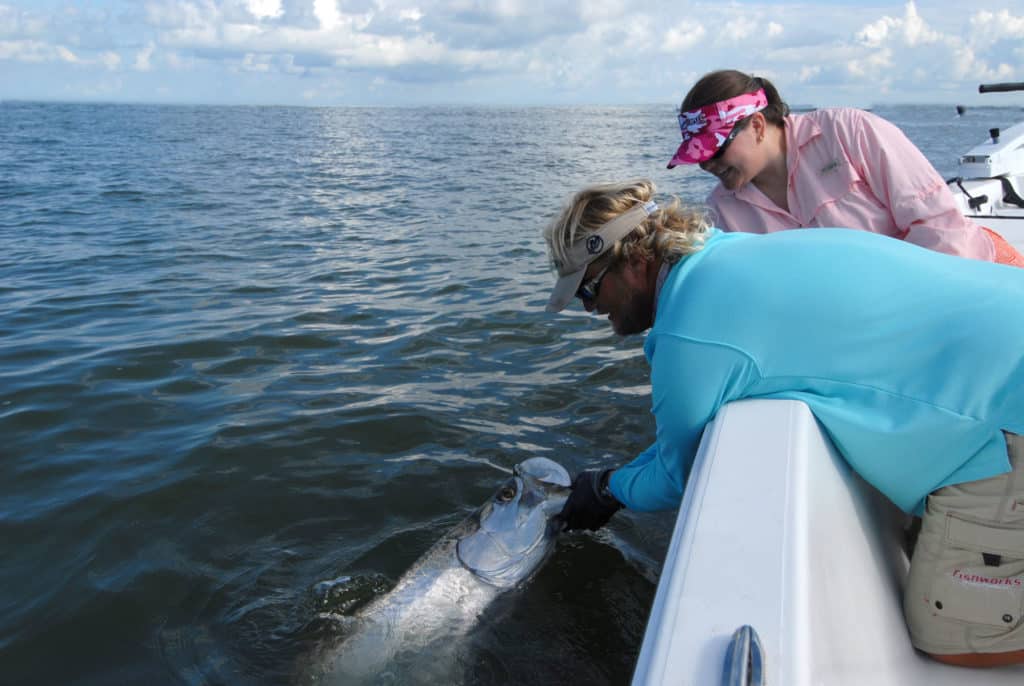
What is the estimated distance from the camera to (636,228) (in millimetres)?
2391

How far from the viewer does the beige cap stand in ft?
7.82

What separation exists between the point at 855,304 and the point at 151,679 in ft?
10.7

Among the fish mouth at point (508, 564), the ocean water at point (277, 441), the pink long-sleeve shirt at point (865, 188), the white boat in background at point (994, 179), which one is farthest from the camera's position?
the white boat in background at point (994, 179)

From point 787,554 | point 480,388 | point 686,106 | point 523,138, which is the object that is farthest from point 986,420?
point 523,138

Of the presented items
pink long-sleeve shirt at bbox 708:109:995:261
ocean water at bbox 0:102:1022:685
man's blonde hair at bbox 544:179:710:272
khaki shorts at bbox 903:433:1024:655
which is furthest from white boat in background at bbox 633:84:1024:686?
ocean water at bbox 0:102:1022:685

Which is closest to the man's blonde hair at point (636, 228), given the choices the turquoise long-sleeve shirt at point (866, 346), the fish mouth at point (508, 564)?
the turquoise long-sleeve shirt at point (866, 346)

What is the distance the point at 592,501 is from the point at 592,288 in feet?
3.15

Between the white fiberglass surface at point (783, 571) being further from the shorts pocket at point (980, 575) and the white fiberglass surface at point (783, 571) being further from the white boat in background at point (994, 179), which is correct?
the white boat in background at point (994, 179)

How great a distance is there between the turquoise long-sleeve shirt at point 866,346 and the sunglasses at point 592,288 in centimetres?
32

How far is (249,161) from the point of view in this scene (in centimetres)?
2491

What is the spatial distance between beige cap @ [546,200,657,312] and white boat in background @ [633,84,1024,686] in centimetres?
61

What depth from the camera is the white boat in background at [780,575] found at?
1.44 m

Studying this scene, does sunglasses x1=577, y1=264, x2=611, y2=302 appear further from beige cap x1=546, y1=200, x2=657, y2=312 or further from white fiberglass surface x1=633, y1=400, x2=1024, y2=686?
white fiberglass surface x1=633, y1=400, x2=1024, y2=686

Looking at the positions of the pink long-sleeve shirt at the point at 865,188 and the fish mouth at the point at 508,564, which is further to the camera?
the fish mouth at the point at 508,564
